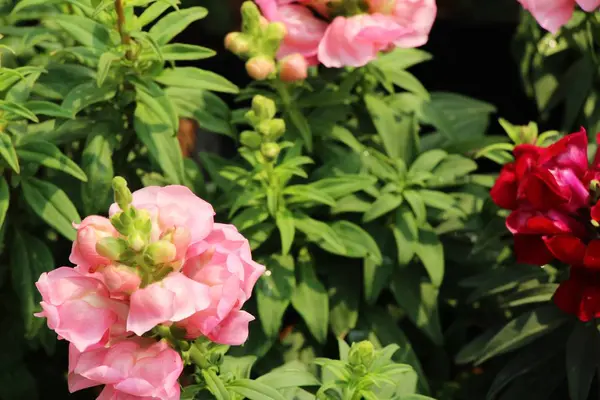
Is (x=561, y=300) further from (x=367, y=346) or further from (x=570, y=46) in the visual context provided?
(x=570, y=46)

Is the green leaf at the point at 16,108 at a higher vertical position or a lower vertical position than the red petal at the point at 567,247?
higher

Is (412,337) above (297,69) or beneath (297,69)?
beneath

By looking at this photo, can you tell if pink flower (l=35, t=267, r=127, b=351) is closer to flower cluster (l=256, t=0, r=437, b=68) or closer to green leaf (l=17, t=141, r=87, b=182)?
green leaf (l=17, t=141, r=87, b=182)

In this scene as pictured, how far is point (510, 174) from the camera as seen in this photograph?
123cm

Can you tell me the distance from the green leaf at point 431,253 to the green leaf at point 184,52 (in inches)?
15.8

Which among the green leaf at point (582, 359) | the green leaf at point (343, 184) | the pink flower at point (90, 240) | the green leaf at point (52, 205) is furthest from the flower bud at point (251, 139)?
the green leaf at point (582, 359)

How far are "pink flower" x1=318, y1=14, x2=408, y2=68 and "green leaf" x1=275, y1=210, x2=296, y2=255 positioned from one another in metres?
0.21

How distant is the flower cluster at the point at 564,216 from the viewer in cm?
115

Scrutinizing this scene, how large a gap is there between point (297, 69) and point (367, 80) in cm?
25

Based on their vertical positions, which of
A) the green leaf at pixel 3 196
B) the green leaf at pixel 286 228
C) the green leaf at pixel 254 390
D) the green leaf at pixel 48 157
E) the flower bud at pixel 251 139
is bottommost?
the green leaf at pixel 254 390

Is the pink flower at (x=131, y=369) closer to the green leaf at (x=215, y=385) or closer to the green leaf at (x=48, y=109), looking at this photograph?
the green leaf at (x=215, y=385)

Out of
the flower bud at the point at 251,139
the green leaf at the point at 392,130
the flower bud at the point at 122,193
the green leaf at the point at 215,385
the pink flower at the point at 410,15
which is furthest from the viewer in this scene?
the green leaf at the point at 392,130

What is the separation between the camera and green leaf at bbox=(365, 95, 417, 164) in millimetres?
1442

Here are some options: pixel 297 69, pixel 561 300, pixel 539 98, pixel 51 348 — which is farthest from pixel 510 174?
pixel 51 348
